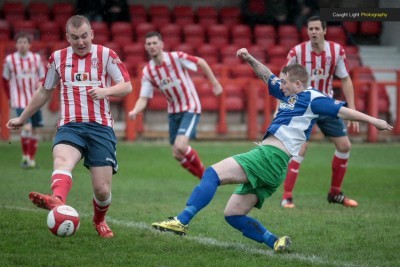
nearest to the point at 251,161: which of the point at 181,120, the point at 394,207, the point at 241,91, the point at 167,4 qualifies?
the point at 394,207

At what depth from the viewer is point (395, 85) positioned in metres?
20.0

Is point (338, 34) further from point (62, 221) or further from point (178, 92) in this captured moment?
point (62, 221)

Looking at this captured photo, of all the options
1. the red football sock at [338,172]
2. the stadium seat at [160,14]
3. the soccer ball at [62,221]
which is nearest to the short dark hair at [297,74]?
the soccer ball at [62,221]

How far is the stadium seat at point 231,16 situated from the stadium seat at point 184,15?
2.53 feet

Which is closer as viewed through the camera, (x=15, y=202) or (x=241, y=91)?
(x=15, y=202)

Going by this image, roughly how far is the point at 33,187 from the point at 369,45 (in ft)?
39.6

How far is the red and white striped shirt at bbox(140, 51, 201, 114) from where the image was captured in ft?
40.4

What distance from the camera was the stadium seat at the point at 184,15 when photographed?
69.4ft

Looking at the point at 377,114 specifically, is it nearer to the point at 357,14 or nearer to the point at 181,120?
the point at 181,120

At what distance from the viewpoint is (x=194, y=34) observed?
833 inches

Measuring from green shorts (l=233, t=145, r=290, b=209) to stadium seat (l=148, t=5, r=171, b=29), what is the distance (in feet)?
47.0

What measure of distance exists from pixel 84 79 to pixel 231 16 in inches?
552

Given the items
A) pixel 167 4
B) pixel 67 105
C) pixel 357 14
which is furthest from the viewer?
pixel 167 4

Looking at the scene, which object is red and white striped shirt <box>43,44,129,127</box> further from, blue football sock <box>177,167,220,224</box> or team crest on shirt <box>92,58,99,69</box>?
blue football sock <box>177,167,220,224</box>
